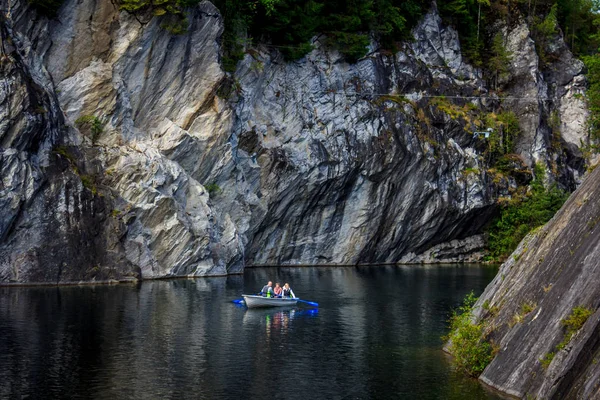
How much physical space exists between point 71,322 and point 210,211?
92.8 feet

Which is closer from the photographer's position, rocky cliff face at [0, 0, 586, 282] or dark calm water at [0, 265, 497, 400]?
dark calm water at [0, 265, 497, 400]

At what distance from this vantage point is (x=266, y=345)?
3866cm

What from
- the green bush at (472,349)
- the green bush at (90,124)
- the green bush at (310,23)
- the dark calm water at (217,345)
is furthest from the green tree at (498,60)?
the green bush at (472,349)

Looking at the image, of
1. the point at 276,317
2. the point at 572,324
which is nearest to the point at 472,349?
the point at 572,324

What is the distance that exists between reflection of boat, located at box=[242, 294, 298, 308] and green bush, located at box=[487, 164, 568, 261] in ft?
147

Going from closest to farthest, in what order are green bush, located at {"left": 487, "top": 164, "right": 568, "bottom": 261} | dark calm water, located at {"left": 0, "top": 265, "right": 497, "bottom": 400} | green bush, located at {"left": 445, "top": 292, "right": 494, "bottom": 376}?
dark calm water, located at {"left": 0, "top": 265, "right": 497, "bottom": 400} < green bush, located at {"left": 445, "top": 292, "right": 494, "bottom": 376} < green bush, located at {"left": 487, "top": 164, "right": 568, "bottom": 261}

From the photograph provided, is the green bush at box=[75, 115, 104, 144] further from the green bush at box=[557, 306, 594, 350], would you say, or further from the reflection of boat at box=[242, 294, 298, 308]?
the green bush at box=[557, 306, 594, 350]

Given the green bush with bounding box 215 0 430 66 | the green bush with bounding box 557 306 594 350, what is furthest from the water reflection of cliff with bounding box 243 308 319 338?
the green bush with bounding box 215 0 430 66

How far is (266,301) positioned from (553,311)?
90.3 ft

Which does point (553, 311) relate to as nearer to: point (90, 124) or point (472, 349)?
point (472, 349)

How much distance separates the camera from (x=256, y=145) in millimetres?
77562

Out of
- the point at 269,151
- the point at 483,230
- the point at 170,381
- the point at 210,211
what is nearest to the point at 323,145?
the point at 269,151

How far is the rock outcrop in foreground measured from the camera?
2345cm

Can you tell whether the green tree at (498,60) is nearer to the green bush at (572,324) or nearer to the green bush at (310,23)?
the green bush at (310,23)
